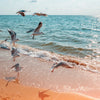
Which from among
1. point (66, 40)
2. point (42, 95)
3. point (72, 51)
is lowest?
point (42, 95)

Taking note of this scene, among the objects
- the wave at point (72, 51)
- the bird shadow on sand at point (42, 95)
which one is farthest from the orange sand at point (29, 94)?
the wave at point (72, 51)

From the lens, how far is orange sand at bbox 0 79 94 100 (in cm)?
328

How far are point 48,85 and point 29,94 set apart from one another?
26.9 inches

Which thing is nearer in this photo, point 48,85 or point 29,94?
point 29,94

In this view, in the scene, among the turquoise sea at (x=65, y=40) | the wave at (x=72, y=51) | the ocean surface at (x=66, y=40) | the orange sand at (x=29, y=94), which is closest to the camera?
the orange sand at (x=29, y=94)

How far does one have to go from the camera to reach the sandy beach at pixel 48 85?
3363 mm

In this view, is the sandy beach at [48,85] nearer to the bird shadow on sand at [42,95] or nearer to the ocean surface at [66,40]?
the bird shadow on sand at [42,95]

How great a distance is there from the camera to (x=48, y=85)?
3.93 meters

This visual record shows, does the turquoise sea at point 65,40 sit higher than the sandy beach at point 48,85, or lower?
higher

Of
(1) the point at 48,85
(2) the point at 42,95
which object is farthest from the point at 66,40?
(2) the point at 42,95

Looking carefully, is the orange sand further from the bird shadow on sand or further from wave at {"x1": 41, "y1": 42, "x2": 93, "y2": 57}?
wave at {"x1": 41, "y1": 42, "x2": 93, "y2": 57}

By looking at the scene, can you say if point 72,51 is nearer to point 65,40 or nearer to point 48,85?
point 65,40

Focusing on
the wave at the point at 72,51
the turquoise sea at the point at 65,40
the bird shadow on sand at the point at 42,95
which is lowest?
the bird shadow on sand at the point at 42,95

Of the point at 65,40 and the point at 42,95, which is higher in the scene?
the point at 65,40
